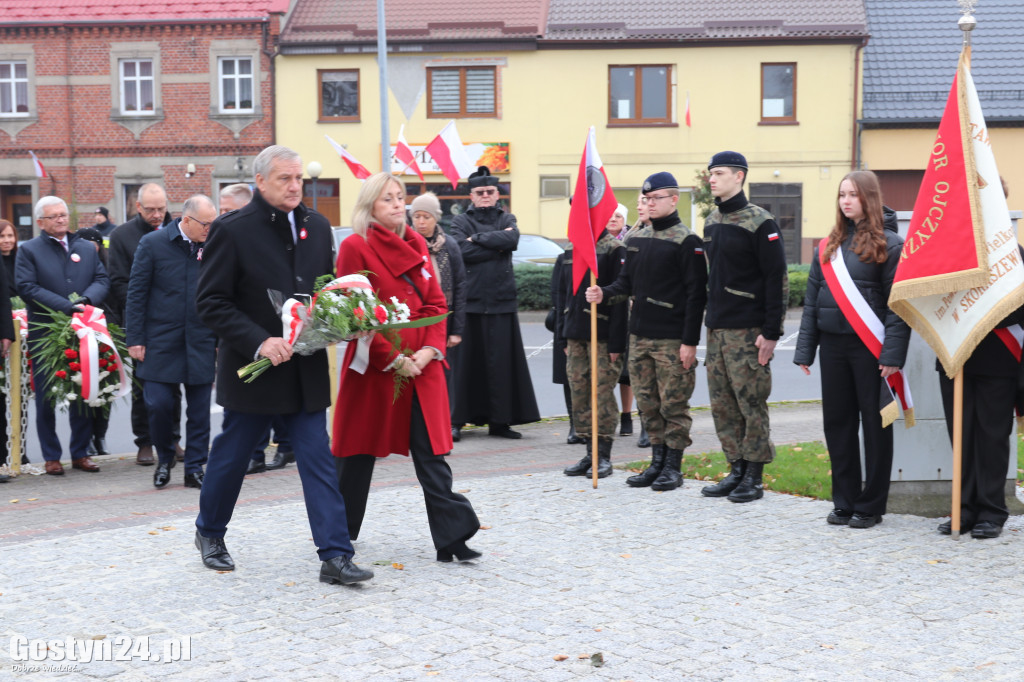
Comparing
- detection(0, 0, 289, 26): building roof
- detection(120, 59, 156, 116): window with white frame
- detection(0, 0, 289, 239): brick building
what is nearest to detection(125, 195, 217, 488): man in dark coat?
detection(0, 0, 289, 239): brick building

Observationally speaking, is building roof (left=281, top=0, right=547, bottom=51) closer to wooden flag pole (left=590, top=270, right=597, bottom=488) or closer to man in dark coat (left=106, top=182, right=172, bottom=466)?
man in dark coat (left=106, top=182, right=172, bottom=466)

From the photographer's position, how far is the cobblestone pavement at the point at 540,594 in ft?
15.2

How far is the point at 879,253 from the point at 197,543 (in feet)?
14.0

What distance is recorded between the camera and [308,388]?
5.92 m

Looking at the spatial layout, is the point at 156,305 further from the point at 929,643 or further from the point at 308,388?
the point at 929,643

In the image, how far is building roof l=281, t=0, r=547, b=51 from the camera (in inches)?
1326

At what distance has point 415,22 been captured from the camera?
1353 inches

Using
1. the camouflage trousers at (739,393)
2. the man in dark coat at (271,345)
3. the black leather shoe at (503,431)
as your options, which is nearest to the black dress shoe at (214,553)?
the man in dark coat at (271,345)

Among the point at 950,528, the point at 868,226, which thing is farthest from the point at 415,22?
the point at 950,528

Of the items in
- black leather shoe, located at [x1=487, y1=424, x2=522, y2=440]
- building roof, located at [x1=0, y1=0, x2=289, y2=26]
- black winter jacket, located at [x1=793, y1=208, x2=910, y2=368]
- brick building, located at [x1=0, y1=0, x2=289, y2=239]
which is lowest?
black leather shoe, located at [x1=487, y1=424, x2=522, y2=440]

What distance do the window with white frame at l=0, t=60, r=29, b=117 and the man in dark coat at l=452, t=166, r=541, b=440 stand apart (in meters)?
29.5

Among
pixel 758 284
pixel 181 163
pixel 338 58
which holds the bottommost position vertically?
pixel 758 284

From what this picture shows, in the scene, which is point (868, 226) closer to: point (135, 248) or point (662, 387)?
point (662, 387)

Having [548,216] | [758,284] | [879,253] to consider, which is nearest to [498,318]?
[758,284]
